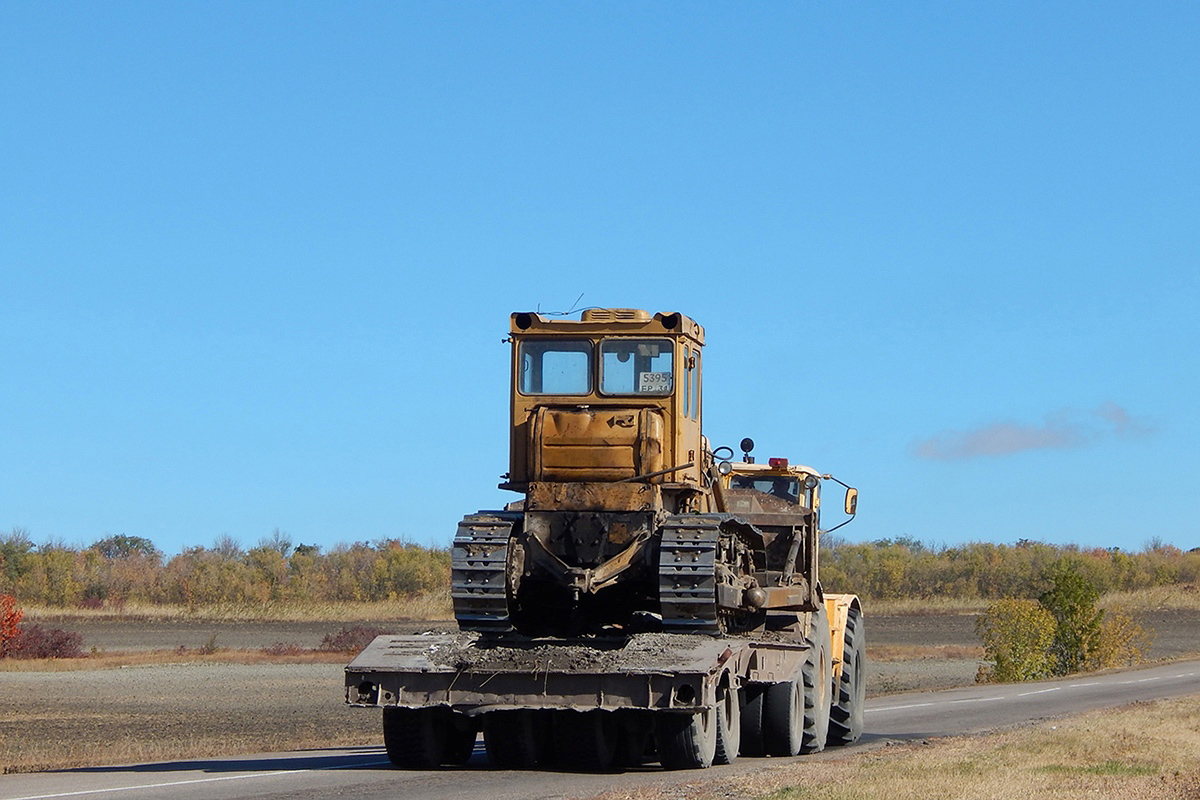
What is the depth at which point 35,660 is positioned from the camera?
56.5m

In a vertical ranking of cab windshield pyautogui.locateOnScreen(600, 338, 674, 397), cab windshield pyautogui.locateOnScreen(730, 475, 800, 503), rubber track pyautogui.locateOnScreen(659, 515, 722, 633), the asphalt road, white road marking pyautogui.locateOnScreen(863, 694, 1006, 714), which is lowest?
white road marking pyautogui.locateOnScreen(863, 694, 1006, 714)

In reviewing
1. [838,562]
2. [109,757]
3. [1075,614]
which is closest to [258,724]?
[109,757]

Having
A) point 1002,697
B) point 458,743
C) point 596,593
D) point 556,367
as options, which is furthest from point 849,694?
point 1002,697

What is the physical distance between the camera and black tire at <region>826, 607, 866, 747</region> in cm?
2447

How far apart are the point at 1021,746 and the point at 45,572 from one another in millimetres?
86801

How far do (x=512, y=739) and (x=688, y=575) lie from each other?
2896mm

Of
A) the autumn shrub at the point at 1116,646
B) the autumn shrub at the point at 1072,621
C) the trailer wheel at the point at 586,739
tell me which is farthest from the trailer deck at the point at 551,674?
the autumn shrub at the point at 1116,646

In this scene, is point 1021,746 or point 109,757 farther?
point 109,757

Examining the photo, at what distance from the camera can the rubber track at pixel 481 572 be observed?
1808 centimetres

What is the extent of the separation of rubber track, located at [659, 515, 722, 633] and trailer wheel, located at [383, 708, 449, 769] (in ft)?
9.60

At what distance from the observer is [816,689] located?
22.0m

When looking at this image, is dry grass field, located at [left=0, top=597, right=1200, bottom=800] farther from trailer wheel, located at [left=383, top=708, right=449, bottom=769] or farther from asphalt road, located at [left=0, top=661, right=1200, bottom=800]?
trailer wheel, located at [left=383, top=708, right=449, bottom=769]

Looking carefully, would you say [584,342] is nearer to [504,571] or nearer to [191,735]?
[504,571]

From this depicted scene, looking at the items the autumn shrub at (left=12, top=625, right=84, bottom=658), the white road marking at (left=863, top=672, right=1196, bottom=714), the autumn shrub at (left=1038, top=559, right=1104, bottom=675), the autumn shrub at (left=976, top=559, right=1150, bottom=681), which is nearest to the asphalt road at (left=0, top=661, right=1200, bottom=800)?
the white road marking at (left=863, top=672, right=1196, bottom=714)
